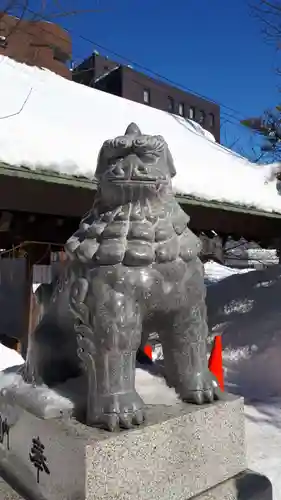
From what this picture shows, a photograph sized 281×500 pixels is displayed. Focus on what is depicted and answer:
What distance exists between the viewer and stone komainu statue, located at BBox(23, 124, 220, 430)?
63.8 inches

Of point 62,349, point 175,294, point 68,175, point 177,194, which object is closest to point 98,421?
point 62,349

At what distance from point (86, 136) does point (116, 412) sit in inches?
137

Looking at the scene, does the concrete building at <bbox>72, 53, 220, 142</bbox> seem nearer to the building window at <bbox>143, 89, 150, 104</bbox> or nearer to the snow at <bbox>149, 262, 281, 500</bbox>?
the building window at <bbox>143, 89, 150, 104</bbox>

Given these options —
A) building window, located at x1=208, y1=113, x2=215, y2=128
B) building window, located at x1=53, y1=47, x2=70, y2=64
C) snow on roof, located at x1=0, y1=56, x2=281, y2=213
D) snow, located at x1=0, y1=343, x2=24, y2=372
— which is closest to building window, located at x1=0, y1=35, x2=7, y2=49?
snow on roof, located at x1=0, y1=56, x2=281, y2=213

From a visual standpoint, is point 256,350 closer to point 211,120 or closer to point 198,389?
point 198,389

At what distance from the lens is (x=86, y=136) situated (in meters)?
4.49

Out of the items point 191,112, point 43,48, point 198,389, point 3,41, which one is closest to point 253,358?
point 198,389

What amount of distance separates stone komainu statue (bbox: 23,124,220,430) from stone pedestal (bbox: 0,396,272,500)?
0.08m

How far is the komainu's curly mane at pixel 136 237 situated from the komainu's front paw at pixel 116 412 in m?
0.52

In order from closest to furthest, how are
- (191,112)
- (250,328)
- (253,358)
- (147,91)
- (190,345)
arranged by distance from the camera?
(190,345) → (253,358) → (250,328) → (147,91) → (191,112)

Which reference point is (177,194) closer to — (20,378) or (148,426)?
(20,378)

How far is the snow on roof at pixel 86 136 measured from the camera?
11.6ft

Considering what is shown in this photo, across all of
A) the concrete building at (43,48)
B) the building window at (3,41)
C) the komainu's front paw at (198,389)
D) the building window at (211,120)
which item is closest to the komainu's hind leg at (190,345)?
the komainu's front paw at (198,389)

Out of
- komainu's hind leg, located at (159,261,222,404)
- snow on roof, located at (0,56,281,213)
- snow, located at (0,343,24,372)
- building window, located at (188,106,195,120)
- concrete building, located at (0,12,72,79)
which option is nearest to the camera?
komainu's hind leg, located at (159,261,222,404)
